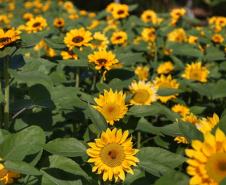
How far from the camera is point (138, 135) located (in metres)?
2.80

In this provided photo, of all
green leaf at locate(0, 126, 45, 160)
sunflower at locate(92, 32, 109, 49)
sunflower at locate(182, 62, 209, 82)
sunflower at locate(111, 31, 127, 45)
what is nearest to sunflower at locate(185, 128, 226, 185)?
green leaf at locate(0, 126, 45, 160)

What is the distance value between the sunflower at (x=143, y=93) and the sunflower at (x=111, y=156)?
1025 mm

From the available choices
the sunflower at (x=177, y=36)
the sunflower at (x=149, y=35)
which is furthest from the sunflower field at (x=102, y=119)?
the sunflower at (x=177, y=36)

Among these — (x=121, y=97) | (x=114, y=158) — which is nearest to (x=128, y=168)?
(x=114, y=158)

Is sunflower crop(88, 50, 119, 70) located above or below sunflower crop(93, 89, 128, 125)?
above

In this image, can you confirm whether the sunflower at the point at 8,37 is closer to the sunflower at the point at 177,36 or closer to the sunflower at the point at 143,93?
the sunflower at the point at 143,93

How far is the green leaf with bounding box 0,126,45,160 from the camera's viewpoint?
1987 millimetres

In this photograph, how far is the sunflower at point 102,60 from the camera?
2.90 m

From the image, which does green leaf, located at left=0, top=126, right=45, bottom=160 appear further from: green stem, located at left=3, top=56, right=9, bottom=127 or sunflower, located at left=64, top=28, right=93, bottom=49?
sunflower, located at left=64, top=28, right=93, bottom=49

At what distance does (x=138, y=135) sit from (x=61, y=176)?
2.73 feet

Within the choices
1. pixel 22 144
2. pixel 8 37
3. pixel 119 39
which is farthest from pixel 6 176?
pixel 119 39

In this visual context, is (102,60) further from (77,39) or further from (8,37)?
(8,37)

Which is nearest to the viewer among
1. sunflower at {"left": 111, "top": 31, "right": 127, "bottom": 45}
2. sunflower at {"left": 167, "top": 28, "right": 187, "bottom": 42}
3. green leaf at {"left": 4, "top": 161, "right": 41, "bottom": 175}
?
green leaf at {"left": 4, "top": 161, "right": 41, "bottom": 175}

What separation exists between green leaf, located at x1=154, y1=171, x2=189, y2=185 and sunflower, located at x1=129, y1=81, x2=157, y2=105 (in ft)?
4.60
